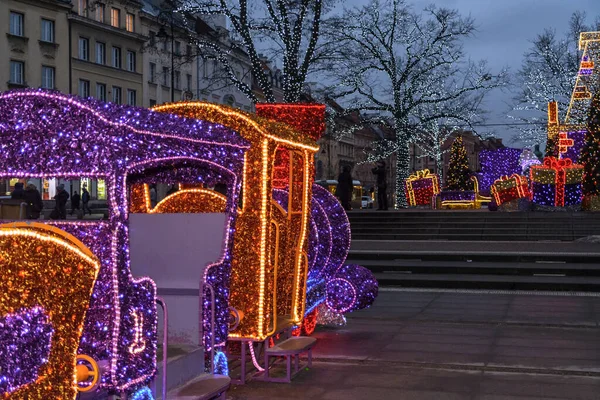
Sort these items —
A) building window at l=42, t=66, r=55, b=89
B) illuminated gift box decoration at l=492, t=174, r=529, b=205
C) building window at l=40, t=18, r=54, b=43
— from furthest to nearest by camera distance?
building window at l=40, t=18, r=54, b=43 < building window at l=42, t=66, r=55, b=89 < illuminated gift box decoration at l=492, t=174, r=529, b=205

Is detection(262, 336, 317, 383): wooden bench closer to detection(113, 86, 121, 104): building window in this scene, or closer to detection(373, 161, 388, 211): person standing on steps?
detection(373, 161, 388, 211): person standing on steps

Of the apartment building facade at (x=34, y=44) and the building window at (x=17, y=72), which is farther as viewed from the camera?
the building window at (x=17, y=72)

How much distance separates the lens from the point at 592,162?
86.8 feet

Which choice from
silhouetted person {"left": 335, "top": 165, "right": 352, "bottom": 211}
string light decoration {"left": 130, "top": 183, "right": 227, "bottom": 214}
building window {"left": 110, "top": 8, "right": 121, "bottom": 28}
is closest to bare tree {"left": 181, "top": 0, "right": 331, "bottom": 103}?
silhouetted person {"left": 335, "top": 165, "right": 352, "bottom": 211}

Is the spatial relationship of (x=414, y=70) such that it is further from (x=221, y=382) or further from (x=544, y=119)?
(x=221, y=382)

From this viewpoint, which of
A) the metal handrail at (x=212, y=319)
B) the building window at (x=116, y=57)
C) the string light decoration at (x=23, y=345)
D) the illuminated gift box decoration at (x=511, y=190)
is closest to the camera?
the string light decoration at (x=23, y=345)

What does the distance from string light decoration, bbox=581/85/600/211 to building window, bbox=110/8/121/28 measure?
36.2m

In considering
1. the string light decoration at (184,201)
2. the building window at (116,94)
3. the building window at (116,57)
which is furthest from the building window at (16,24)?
the string light decoration at (184,201)

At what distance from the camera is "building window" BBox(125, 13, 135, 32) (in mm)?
56031

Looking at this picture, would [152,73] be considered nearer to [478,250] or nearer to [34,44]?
[34,44]

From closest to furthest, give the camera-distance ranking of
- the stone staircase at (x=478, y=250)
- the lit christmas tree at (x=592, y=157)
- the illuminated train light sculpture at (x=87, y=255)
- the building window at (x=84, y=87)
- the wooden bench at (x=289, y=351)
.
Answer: the illuminated train light sculpture at (x=87, y=255), the wooden bench at (x=289, y=351), the stone staircase at (x=478, y=250), the lit christmas tree at (x=592, y=157), the building window at (x=84, y=87)

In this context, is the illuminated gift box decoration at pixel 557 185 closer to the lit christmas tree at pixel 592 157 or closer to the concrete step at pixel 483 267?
the lit christmas tree at pixel 592 157

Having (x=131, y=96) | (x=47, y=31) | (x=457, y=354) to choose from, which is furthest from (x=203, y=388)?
(x=131, y=96)

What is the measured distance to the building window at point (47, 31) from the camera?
48875 mm
